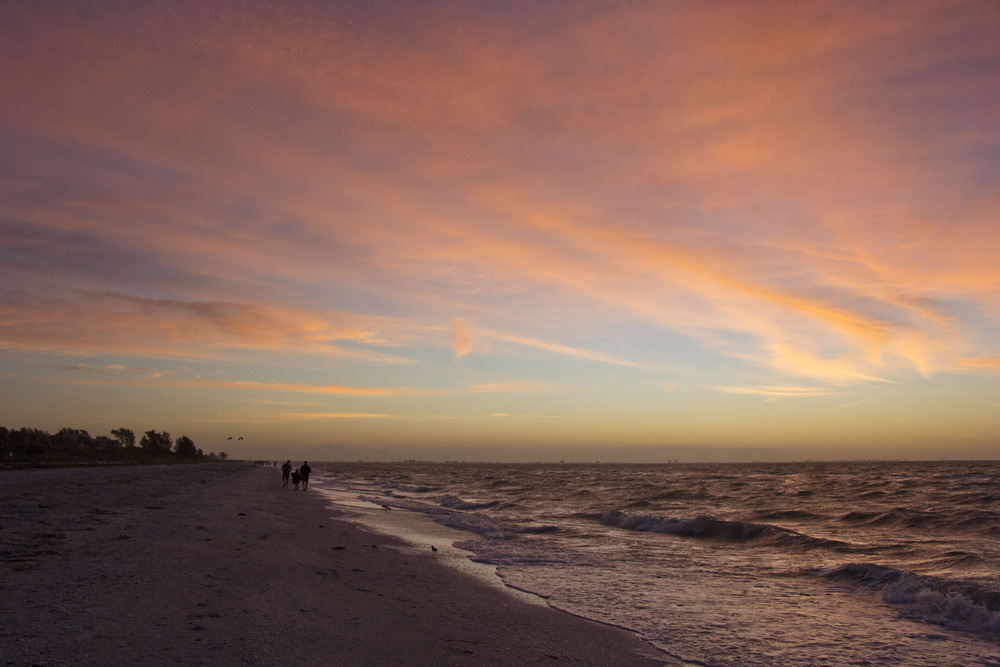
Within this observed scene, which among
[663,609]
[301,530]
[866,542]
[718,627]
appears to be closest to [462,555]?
[301,530]

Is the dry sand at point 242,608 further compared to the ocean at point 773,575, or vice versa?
the ocean at point 773,575

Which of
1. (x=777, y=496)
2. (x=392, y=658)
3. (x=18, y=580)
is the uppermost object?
(x=18, y=580)

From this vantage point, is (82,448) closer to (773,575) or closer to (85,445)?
(85,445)

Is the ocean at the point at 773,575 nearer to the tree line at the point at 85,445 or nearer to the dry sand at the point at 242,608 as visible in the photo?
the dry sand at the point at 242,608

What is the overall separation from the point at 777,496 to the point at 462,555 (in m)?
33.3

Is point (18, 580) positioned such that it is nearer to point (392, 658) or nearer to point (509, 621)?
point (392, 658)

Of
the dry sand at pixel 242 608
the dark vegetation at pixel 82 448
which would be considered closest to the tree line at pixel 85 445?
the dark vegetation at pixel 82 448

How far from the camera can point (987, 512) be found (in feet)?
83.5

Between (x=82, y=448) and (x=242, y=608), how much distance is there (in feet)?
375

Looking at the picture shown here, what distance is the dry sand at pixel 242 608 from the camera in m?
6.11

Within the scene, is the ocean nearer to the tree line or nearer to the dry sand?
the dry sand

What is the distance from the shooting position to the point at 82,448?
320ft

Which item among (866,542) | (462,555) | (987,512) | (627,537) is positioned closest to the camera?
(462,555)

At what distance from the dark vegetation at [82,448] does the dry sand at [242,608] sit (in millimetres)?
49839
